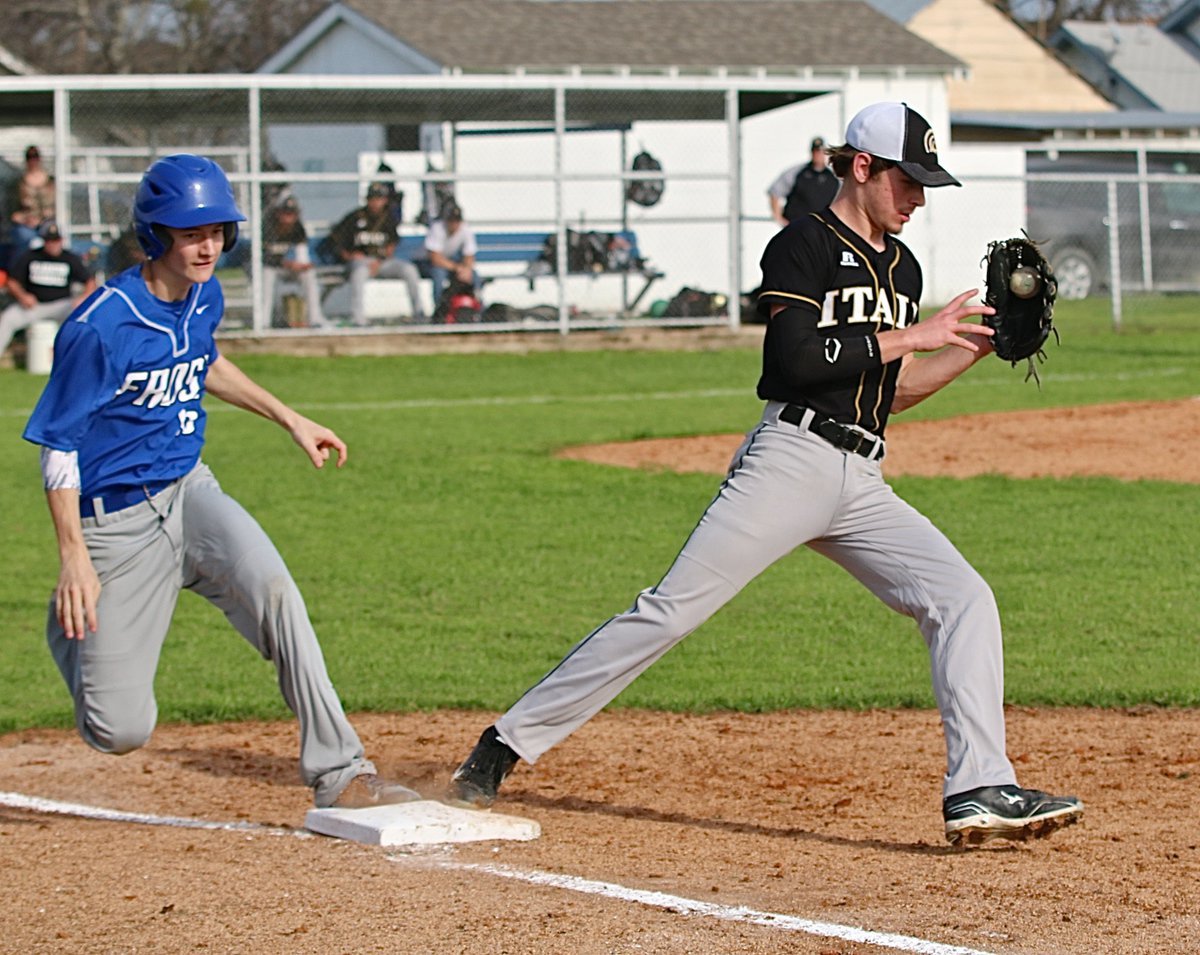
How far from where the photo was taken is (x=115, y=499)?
5.28 m

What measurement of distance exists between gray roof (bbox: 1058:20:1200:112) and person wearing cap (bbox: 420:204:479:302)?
112ft

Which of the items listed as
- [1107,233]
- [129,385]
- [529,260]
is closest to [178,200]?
[129,385]

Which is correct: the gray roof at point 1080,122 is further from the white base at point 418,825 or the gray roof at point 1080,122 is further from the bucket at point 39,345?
the white base at point 418,825

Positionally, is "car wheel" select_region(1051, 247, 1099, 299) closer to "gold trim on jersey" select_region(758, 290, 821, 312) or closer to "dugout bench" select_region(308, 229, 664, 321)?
"dugout bench" select_region(308, 229, 664, 321)

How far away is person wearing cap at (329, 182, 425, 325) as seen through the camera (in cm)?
2084

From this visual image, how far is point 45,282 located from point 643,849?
604 inches

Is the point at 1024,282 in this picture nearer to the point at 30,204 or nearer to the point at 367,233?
the point at 30,204

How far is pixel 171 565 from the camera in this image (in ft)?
17.5

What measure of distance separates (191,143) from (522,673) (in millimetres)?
20020

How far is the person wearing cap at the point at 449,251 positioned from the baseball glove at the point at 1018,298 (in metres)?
16.3

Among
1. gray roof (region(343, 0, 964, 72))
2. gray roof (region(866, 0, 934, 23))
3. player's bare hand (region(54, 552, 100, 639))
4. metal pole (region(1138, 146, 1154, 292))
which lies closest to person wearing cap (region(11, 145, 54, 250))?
gray roof (region(343, 0, 964, 72))

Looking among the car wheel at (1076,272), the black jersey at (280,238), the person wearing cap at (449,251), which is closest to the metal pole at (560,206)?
the person wearing cap at (449,251)

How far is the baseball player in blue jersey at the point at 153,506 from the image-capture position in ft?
16.5

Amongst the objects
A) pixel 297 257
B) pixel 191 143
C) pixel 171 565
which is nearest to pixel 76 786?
pixel 171 565
